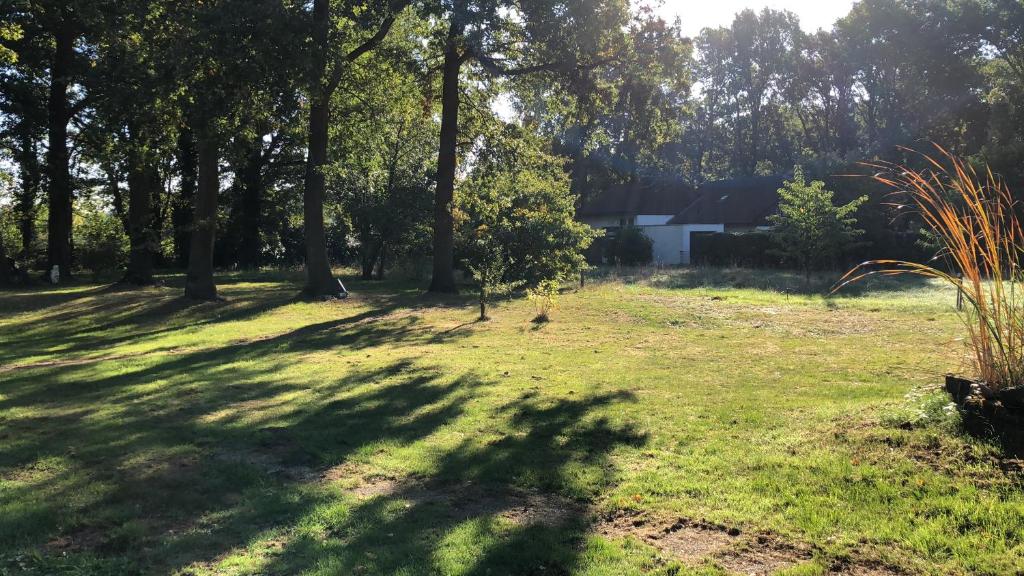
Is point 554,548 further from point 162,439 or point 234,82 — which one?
point 234,82

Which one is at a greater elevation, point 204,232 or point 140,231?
point 140,231

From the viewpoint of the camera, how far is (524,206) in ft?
77.4

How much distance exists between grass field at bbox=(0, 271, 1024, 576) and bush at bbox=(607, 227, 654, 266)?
2819cm

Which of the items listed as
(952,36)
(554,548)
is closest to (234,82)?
(554,548)

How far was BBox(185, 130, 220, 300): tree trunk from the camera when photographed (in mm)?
19516

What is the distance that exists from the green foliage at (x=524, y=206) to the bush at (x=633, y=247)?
50.1 ft

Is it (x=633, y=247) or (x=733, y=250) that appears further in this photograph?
(x=633, y=247)

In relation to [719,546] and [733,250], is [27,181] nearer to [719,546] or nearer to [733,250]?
[733,250]

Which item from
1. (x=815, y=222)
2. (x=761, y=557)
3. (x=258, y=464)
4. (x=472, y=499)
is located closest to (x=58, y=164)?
(x=258, y=464)

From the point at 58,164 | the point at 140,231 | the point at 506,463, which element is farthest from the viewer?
the point at 58,164

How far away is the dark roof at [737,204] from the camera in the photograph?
45.7 meters

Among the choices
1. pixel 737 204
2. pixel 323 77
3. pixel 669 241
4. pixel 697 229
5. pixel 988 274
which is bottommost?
pixel 988 274

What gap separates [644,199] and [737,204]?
34.8 feet

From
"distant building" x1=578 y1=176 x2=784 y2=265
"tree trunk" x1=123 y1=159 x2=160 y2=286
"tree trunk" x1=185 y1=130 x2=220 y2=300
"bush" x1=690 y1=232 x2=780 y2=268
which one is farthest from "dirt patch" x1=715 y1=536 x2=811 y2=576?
"distant building" x1=578 y1=176 x2=784 y2=265
